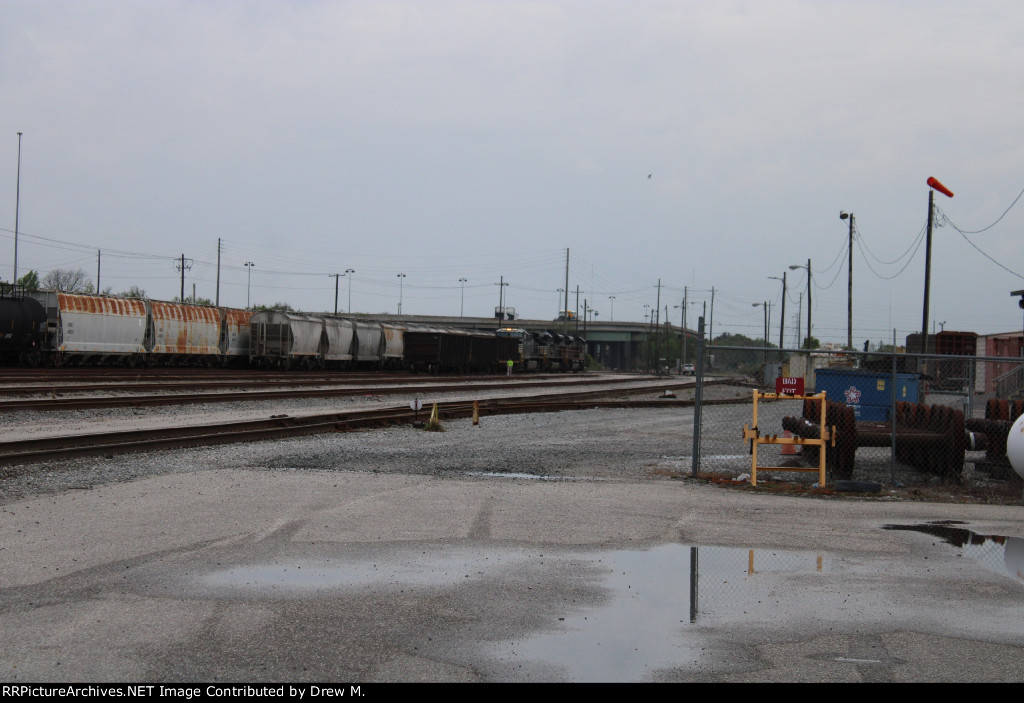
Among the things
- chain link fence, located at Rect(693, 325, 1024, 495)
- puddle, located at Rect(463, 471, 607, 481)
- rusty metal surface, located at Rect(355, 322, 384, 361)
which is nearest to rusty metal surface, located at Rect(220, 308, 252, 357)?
rusty metal surface, located at Rect(355, 322, 384, 361)

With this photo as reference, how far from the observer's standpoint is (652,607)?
6.63 m

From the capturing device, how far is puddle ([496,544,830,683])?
5.45 m

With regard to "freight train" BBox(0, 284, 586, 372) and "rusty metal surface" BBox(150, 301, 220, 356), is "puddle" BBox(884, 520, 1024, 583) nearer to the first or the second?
"freight train" BBox(0, 284, 586, 372)

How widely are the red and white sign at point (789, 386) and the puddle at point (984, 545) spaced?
9.39 ft

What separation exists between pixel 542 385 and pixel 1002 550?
38577 millimetres

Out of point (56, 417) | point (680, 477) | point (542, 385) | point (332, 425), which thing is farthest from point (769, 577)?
point (542, 385)

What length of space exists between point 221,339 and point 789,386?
41794mm

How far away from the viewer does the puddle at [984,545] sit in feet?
26.8

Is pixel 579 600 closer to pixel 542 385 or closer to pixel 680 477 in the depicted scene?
pixel 680 477

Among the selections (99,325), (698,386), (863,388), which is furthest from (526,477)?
(99,325)

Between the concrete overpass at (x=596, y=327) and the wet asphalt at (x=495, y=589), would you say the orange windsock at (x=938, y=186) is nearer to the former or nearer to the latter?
the wet asphalt at (x=495, y=589)

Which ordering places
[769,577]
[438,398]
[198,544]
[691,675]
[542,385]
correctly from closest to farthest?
[691,675] < [769,577] < [198,544] < [438,398] < [542,385]

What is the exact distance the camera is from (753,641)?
19.2ft

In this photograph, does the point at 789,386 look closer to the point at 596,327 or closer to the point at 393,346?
the point at 393,346
